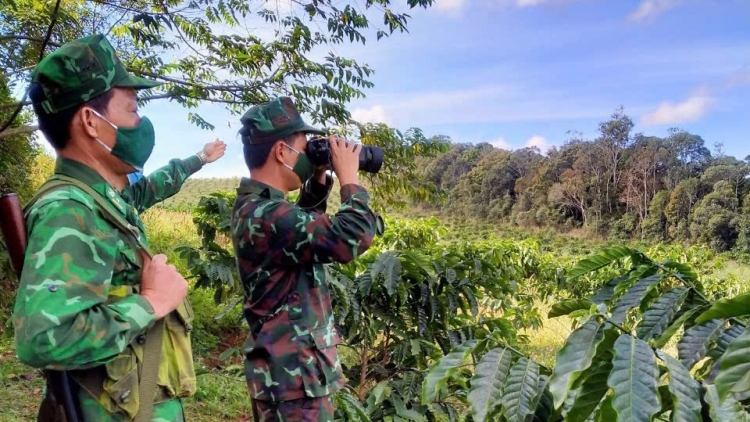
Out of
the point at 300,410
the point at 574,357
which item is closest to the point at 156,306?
the point at 300,410

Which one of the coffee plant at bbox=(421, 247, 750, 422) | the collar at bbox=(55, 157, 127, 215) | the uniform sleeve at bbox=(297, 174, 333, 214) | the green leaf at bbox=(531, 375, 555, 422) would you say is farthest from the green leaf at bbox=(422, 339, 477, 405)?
the uniform sleeve at bbox=(297, 174, 333, 214)

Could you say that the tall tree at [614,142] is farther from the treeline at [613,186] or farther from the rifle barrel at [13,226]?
the rifle barrel at [13,226]

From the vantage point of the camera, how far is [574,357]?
0.79 metres

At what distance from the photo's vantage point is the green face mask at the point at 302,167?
76.1 inches

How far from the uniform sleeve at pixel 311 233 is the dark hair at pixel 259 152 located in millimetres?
213

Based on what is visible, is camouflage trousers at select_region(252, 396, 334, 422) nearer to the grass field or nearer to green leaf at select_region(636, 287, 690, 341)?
the grass field

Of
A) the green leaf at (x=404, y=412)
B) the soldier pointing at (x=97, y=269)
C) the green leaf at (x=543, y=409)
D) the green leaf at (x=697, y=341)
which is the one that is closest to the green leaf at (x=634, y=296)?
the green leaf at (x=697, y=341)

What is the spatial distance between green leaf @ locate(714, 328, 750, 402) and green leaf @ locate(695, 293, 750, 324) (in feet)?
0.33

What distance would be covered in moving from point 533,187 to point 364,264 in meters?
36.2

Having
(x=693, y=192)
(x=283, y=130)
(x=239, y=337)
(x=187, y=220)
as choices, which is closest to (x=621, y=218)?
(x=693, y=192)

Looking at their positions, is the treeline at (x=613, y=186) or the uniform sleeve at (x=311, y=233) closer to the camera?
the uniform sleeve at (x=311, y=233)

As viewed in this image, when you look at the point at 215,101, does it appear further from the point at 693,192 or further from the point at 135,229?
the point at 693,192

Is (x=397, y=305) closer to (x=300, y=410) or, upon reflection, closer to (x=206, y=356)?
(x=300, y=410)

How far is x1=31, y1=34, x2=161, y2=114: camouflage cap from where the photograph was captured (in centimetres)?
121
